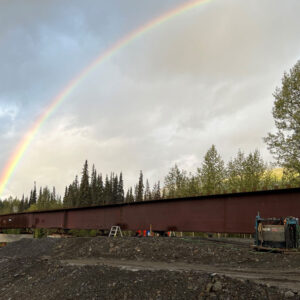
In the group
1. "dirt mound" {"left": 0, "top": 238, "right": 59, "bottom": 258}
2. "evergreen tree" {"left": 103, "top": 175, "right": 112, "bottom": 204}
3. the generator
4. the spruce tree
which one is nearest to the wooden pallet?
the generator

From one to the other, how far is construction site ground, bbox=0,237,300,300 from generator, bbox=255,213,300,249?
3.65 ft

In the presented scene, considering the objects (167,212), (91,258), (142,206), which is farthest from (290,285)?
(142,206)

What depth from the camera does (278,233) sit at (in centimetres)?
1293

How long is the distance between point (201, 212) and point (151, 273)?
777 centimetres

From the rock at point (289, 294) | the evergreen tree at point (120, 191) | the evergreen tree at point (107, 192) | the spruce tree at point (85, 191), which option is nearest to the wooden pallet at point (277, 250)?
the rock at point (289, 294)

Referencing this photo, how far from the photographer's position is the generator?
12570mm

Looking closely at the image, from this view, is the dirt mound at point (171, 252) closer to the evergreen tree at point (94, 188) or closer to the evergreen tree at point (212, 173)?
the evergreen tree at point (212, 173)

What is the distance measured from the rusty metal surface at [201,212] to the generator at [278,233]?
811 mm

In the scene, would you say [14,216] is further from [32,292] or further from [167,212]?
[32,292]

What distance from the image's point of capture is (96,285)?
894 cm

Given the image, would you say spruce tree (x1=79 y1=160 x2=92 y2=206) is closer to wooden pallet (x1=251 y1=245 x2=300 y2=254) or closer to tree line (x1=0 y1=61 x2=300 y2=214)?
tree line (x1=0 y1=61 x2=300 y2=214)

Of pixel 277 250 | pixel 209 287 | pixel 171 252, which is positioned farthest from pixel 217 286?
pixel 277 250

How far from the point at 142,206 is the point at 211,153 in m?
25.5

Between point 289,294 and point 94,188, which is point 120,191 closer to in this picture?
point 94,188
